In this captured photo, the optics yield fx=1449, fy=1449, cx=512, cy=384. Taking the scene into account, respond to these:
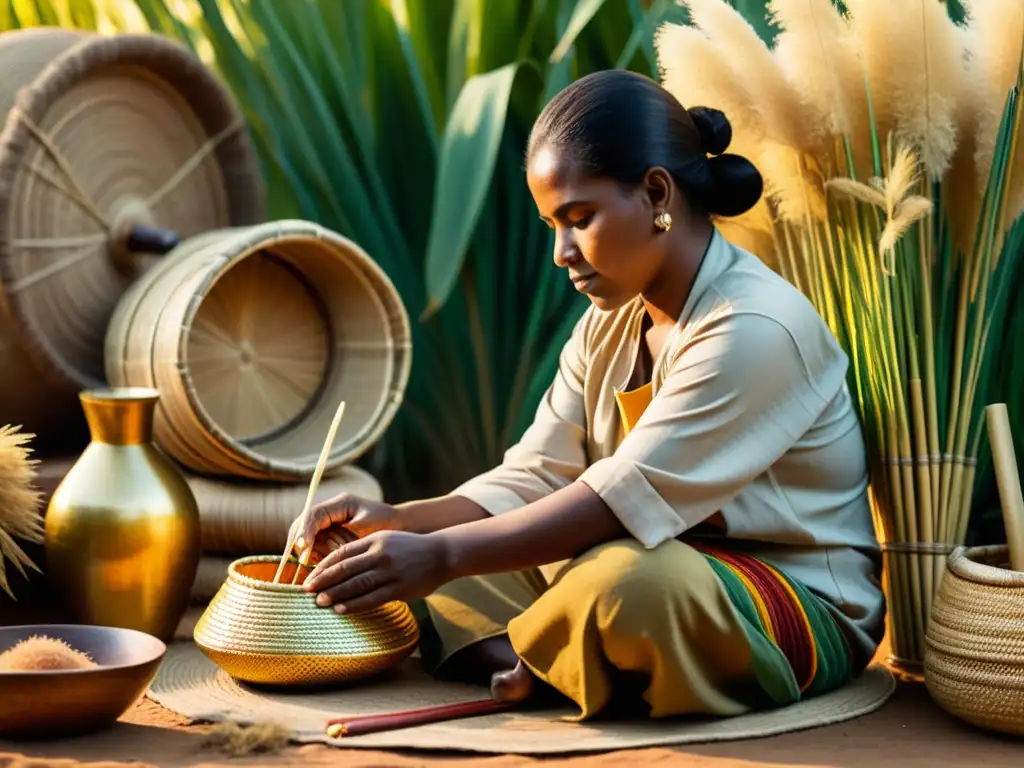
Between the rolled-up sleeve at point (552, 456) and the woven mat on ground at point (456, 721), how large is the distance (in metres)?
0.34

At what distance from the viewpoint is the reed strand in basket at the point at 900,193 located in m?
2.36

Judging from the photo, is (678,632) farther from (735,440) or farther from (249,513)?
(249,513)

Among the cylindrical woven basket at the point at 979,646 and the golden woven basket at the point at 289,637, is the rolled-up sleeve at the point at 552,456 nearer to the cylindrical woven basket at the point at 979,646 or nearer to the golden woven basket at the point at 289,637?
the golden woven basket at the point at 289,637

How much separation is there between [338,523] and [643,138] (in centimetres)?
79

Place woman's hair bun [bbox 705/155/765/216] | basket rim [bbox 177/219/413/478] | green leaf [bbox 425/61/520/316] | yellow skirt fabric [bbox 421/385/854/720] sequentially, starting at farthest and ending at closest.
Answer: green leaf [bbox 425/61/520/316]
basket rim [bbox 177/219/413/478]
woman's hair bun [bbox 705/155/765/216]
yellow skirt fabric [bbox 421/385/854/720]

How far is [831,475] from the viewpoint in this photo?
2.34m

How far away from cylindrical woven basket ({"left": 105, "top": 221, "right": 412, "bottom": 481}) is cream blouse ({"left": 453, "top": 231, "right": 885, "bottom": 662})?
0.71 meters

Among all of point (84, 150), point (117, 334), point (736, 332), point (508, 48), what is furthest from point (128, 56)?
point (736, 332)

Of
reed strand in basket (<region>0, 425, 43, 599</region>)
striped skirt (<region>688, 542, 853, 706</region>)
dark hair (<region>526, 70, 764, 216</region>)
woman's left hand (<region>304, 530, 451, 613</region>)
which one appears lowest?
striped skirt (<region>688, 542, 853, 706</region>)

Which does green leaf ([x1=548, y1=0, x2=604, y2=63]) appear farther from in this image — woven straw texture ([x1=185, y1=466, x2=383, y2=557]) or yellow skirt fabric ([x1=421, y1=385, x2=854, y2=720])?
yellow skirt fabric ([x1=421, y1=385, x2=854, y2=720])

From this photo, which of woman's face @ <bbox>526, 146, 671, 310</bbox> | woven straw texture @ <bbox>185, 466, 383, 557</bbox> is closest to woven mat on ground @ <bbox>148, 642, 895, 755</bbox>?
woven straw texture @ <bbox>185, 466, 383, 557</bbox>

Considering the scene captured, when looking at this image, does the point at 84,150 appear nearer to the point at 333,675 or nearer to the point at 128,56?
the point at 128,56

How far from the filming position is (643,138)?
2.20m

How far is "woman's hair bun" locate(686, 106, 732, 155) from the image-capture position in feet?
7.63
